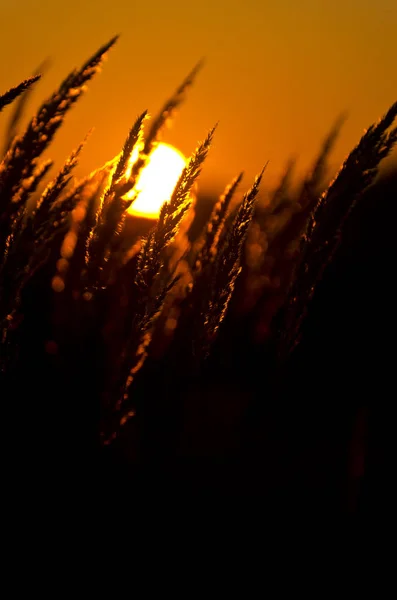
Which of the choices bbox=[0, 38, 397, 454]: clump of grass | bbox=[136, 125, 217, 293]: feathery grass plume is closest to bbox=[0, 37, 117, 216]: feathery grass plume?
bbox=[0, 38, 397, 454]: clump of grass

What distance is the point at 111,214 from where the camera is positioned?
4.56 ft

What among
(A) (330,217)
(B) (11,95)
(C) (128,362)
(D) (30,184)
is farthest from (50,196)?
(A) (330,217)

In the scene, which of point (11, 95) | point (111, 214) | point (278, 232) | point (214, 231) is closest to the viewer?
point (11, 95)

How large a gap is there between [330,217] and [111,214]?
0.59 metres

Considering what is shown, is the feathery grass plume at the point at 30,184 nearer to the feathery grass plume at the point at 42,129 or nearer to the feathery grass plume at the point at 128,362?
the feathery grass plume at the point at 42,129

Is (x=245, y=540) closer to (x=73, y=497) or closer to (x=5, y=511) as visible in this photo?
(x=73, y=497)

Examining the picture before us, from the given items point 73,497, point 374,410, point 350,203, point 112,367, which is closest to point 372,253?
point 374,410

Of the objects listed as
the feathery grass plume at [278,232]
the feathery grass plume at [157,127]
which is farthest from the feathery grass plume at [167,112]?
the feathery grass plume at [278,232]

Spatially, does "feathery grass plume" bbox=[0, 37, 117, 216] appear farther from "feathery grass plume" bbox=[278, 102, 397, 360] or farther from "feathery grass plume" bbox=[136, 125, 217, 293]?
"feathery grass plume" bbox=[278, 102, 397, 360]

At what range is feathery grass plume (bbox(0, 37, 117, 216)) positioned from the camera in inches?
48.1

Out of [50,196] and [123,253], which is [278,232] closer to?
[123,253]

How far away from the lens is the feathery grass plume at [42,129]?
4.00ft

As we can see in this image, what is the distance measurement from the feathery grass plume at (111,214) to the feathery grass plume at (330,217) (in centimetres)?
51

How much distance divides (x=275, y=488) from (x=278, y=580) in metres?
0.25
